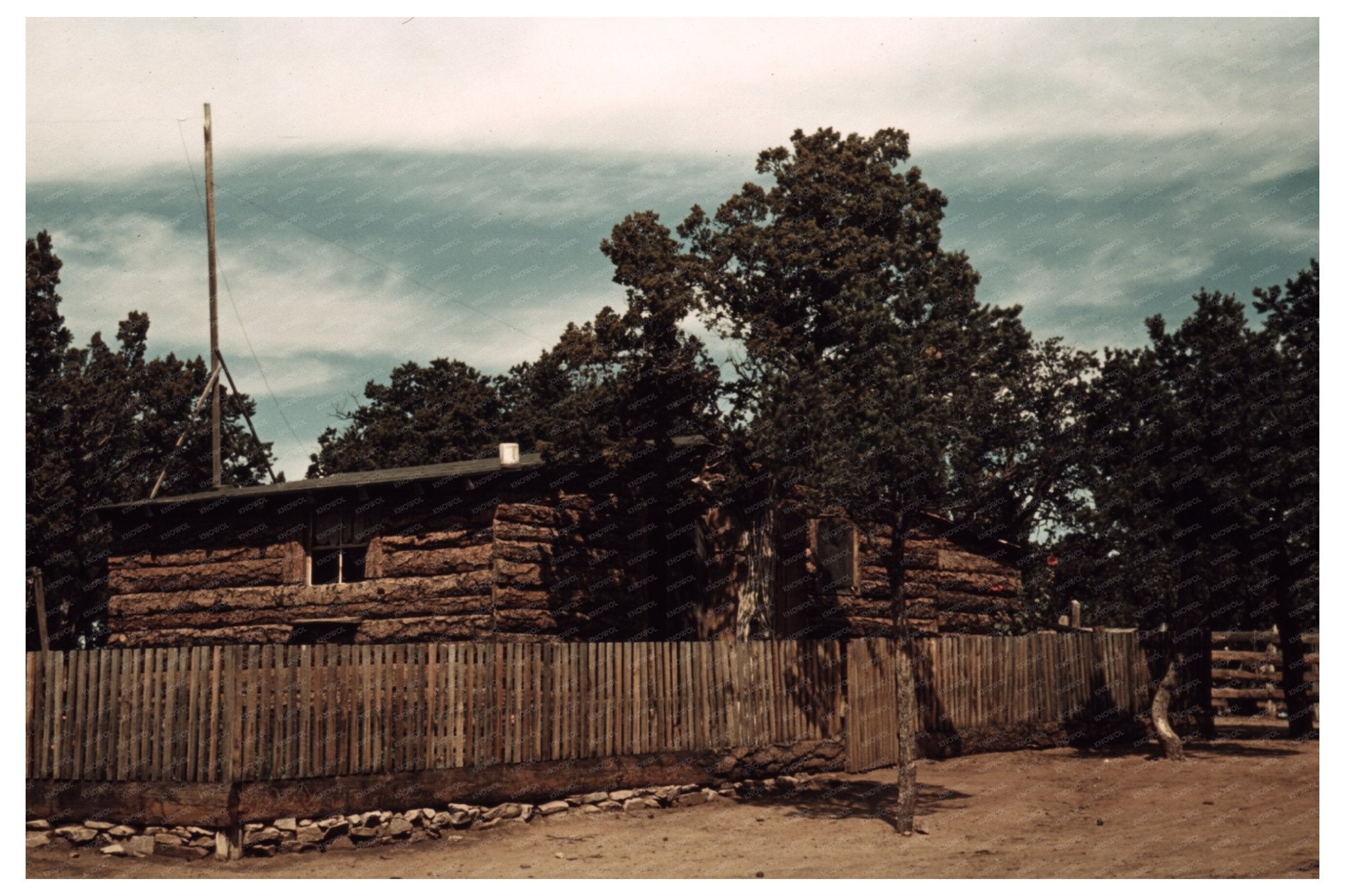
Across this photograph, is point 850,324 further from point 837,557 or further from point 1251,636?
point 1251,636

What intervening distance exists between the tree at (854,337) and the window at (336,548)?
22.2 feet

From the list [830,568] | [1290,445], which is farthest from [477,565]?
[1290,445]

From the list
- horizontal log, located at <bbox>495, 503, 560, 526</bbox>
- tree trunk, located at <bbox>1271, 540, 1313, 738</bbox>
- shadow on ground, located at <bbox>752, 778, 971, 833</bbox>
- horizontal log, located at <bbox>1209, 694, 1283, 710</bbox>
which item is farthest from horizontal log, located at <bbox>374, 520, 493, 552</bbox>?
horizontal log, located at <bbox>1209, 694, 1283, 710</bbox>

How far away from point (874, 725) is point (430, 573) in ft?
24.4

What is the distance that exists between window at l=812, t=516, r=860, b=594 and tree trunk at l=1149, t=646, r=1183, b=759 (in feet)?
18.3

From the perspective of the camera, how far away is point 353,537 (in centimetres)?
2252

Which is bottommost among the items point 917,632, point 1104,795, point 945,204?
point 1104,795

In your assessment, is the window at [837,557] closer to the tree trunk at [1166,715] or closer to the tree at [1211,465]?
Answer: the tree at [1211,465]

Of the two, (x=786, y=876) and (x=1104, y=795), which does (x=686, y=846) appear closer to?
(x=786, y=876)

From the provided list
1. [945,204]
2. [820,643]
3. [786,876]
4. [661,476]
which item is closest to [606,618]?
[661,476]

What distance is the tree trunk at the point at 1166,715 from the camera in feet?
70.2

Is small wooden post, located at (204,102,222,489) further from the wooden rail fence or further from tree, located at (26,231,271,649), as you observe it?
the wooden rail fence

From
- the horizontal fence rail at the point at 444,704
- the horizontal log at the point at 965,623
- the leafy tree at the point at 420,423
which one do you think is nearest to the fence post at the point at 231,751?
the horizontal fence rail at the point at 444,704

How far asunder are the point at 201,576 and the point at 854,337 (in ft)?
41.7
